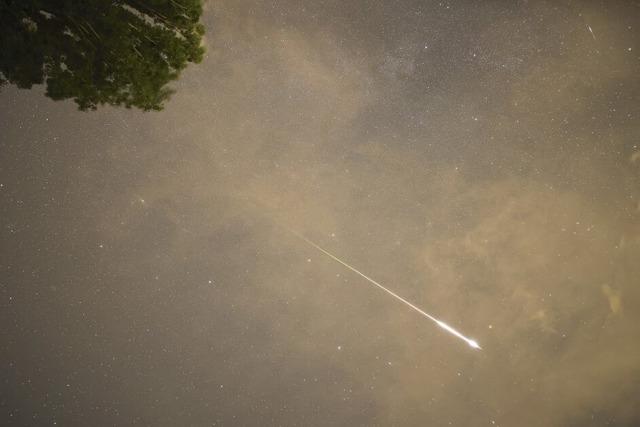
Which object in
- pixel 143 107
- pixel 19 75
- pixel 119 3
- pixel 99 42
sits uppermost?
pixel 119 3

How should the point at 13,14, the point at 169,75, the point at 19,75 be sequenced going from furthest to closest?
the point at 169,75 → the point at 19,75 → the point at 13,14

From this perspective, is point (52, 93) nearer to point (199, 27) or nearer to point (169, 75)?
point (169, 75)

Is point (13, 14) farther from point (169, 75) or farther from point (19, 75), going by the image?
point (169, 75)

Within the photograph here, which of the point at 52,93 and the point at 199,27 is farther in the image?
the point at 199,27

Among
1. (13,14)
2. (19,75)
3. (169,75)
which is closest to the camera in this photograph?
(13,14)

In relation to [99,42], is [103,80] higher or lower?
lower

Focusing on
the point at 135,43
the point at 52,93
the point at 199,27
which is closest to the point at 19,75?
the point at 52,93

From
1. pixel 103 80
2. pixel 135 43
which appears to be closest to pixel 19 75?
pixel 103 80
